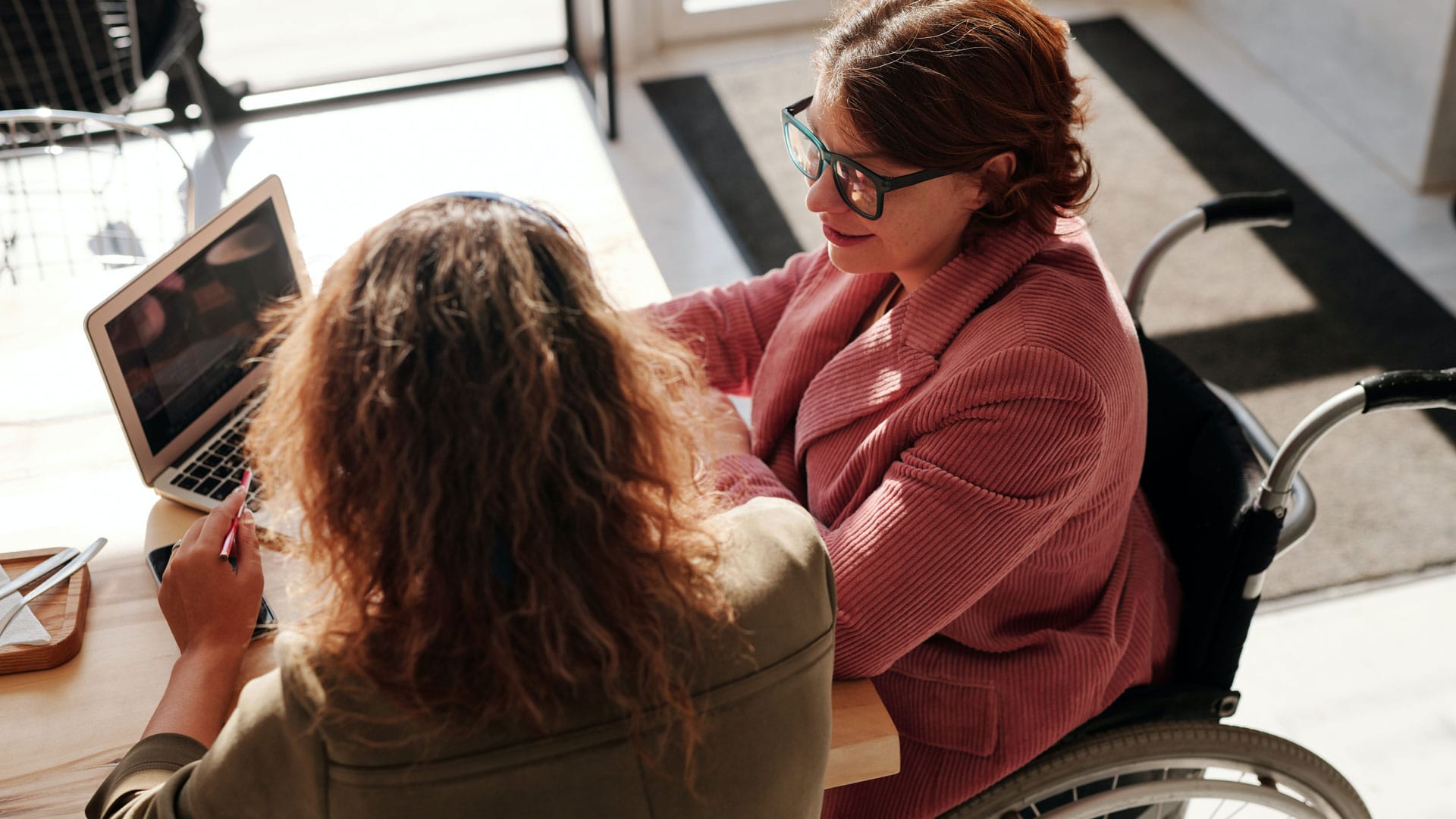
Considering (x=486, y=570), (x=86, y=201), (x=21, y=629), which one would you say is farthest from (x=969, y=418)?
(x=86, y=201)

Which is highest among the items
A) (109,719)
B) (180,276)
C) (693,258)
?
(180,276)

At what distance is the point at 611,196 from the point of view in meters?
1.91

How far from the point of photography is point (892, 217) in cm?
133

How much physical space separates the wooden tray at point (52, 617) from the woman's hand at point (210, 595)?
0.10m

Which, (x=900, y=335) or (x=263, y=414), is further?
(x=900, y=335)

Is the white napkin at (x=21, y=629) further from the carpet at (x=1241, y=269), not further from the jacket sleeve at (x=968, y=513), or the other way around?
the carpet at (x=1241, y=269)

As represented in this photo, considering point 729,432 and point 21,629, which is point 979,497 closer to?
point 729,432

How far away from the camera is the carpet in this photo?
2.50 metres

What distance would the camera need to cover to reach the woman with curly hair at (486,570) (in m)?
0.82

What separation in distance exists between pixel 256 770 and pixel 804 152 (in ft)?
2.91

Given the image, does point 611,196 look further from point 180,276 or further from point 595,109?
point 595,109

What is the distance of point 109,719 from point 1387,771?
190 cm

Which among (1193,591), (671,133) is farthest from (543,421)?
(671,133)

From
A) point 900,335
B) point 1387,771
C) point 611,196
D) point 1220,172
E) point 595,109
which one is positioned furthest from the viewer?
point 595,109
